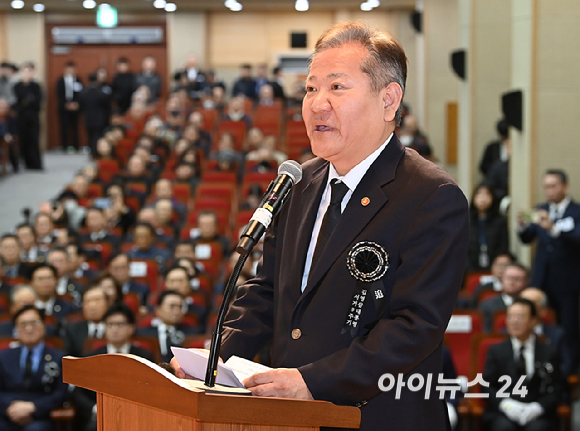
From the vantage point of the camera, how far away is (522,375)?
14.0 ft

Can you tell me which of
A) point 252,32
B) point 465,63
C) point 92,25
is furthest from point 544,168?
point 92,25

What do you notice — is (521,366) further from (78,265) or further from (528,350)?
(78,265)

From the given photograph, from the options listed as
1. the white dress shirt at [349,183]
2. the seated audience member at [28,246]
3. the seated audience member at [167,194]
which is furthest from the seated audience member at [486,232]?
the white dress shirt at [349,183]

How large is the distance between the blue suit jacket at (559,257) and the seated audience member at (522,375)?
1562 mm

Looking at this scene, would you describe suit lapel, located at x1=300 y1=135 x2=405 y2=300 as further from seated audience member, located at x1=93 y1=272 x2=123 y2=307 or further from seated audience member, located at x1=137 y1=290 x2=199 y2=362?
seated audience member, located at x1=93 y1=272 x2=123 y2=307

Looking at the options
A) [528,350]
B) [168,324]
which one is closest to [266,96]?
[168,324]

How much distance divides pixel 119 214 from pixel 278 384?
24.6 ft

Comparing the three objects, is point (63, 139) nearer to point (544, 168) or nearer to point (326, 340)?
point (544, 168)

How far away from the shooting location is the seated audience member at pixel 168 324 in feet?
17.9

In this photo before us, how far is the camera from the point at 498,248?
23.1 ft

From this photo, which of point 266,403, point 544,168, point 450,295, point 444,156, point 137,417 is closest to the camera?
point 266,403

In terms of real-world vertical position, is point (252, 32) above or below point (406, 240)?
above

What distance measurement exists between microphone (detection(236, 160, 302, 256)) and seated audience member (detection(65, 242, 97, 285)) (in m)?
5.77

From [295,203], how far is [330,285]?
11.3 inches
